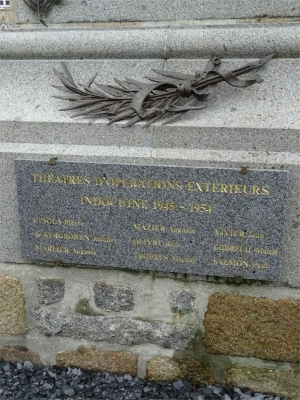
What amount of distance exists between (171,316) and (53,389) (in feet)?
2.59

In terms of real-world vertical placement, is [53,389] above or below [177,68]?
below

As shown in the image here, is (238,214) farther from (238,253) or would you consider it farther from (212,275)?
(212,275)

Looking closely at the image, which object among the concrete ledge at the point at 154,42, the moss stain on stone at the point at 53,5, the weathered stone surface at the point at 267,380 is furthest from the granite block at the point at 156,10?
the weathered stone surface at the point at 267,380

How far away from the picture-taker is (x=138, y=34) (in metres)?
2.51

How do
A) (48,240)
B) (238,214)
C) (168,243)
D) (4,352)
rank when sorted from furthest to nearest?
(4,352)
(48,240)
(168,243)
(238,214)

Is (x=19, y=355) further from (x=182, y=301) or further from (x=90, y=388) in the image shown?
(x=182, y=301)

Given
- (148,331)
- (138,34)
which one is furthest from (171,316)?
(138,34)

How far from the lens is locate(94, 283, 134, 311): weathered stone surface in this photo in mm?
2594

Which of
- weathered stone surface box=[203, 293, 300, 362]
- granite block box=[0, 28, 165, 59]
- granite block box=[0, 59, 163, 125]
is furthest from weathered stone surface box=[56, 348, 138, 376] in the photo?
granite block box=[0, 28, 165, 59]

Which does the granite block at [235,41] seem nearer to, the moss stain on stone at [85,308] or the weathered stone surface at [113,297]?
the weathered stone surface at [113,297]

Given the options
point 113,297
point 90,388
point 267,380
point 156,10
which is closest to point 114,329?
point 113,297

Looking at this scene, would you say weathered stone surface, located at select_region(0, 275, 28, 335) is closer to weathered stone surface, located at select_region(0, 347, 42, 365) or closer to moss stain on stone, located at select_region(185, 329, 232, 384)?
weathered stone surface, located at select_region(0, 347, 42, 365)

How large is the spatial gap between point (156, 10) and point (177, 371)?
201cm

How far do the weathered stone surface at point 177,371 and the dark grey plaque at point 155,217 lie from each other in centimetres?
55
